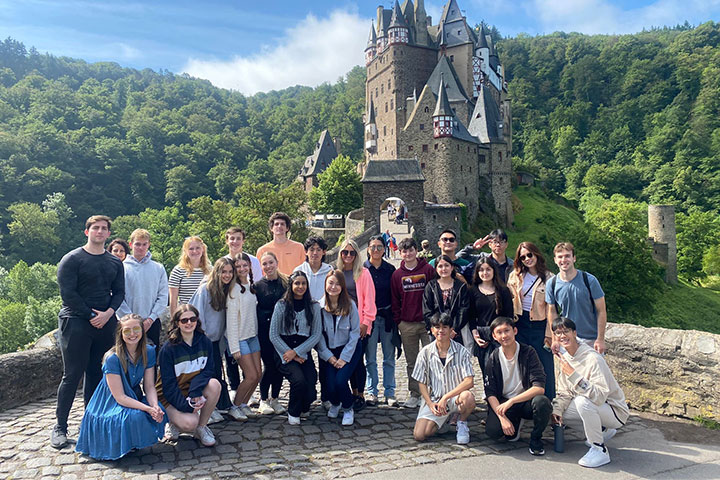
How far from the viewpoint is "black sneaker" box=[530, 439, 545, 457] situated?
4691 mm

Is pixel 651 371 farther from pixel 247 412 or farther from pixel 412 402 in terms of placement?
pixel 247 412

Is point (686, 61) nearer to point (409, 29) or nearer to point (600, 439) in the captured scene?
point (409, 29)

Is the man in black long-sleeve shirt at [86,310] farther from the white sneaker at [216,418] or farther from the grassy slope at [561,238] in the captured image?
the grassy slope at [561,238]

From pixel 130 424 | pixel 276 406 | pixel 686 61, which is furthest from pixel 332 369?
pixel 686 61

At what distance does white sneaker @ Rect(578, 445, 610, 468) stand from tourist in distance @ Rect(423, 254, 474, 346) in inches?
68.2

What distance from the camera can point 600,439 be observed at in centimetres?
459

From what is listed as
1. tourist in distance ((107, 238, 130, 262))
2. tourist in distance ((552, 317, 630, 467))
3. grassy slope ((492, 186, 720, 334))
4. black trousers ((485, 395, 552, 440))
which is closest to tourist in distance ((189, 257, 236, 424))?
tourist in distance ((107, 238, 130, 262))

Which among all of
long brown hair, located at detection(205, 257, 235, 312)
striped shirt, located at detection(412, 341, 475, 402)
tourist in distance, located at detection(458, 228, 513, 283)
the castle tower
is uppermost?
the castle tower

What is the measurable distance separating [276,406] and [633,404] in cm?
445

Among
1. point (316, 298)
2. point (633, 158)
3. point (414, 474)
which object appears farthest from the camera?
point (633, 158)

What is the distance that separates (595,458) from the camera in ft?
14.7

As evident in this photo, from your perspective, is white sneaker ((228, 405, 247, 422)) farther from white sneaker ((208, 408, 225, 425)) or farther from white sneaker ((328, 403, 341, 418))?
white sneaker ((328, 403, 341, 418))

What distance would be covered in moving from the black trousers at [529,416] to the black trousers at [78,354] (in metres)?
4.19

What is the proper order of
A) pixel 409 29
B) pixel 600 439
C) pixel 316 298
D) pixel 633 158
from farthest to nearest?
pixel 633 158
pixel 409 29
pixel 316 298
pixel 600 439
